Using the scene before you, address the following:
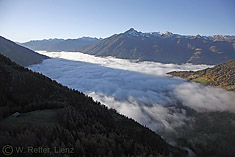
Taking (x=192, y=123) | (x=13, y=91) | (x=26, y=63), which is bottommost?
(x=192, y=123)

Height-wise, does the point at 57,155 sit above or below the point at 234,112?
above

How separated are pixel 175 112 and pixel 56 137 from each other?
189 m

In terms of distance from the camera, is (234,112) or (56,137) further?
(234,112)

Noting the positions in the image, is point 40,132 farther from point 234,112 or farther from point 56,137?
point 234,112

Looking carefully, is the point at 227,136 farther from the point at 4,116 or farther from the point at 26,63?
the point at 26,63

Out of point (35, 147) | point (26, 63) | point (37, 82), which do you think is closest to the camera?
point (35, 147)

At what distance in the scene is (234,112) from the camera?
570 feet

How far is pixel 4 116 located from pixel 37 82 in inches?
269

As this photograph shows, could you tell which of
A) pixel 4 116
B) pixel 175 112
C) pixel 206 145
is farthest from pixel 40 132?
pixel 175 112

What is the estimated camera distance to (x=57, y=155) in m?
6.30

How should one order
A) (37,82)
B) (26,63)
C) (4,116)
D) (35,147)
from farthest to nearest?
(26,63), (37,82), (4,116), (35,147)

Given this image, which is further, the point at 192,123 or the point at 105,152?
the point at 192,123

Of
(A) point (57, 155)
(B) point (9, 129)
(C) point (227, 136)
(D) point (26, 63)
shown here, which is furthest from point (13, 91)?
(D) point (26, 63)

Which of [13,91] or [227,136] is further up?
[13,91]
